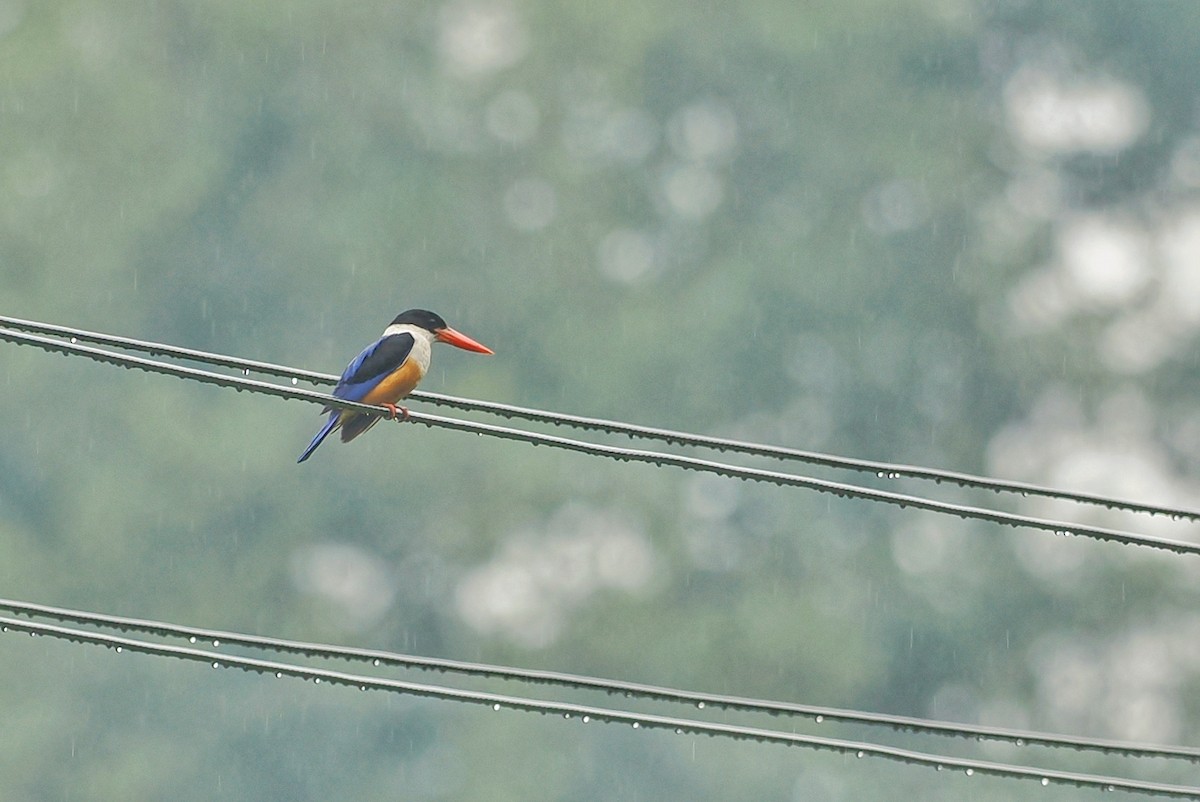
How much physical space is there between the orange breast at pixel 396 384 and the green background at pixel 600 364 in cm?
1817

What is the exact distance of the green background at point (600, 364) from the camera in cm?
2866

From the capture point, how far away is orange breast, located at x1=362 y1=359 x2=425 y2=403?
807 centimetres

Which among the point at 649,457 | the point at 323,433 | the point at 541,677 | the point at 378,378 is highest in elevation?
the point at 378,378

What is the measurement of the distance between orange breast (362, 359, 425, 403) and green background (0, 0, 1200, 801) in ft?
59.6

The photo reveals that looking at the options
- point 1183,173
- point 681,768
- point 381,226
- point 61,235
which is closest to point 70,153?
point 61,235

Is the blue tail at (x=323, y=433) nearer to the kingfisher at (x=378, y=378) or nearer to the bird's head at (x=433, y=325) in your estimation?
the kingfisher at (x=378, y=378)

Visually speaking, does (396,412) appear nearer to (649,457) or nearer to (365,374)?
(365,374)

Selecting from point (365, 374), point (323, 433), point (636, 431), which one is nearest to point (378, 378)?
point (365, 374)

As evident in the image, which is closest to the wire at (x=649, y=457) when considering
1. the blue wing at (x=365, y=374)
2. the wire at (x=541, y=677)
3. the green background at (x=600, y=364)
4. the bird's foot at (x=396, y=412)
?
the wire at (x=541, y=677)

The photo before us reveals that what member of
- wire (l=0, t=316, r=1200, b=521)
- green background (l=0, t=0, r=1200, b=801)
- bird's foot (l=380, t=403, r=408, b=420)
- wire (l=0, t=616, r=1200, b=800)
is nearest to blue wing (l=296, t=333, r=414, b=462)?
bird's foot (l=380, t=403, r=408, b=420)

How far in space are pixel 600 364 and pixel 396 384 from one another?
26355mm

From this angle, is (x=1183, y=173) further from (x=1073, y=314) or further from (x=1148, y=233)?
(x=1073, y=314)

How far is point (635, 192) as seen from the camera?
4025cm

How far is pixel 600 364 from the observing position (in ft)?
113
